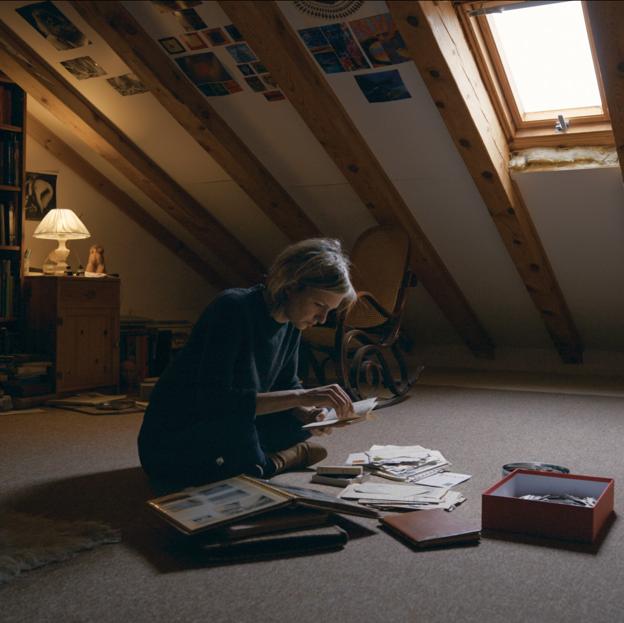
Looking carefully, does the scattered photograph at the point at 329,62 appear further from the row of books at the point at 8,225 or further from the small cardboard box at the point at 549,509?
the small cardboard box at the point at 549,509

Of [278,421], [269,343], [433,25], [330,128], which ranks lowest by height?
[278,421]

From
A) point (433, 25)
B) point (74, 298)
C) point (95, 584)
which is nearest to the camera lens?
point (95, 584)

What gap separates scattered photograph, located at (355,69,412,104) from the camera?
3.36 meters

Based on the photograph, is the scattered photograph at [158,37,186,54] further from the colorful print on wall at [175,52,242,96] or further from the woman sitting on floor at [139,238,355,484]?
the woman sitting on floor at [139,238,355,484]

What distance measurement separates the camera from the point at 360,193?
415 centimetres

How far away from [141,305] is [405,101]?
2.83 meters

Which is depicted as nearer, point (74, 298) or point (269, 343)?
point (269, 343)

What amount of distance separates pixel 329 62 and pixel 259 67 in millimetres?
380

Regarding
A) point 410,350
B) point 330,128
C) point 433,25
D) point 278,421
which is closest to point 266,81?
point 330,128

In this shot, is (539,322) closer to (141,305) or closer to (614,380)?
(614,380)

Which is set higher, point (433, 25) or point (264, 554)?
point (433, 25)

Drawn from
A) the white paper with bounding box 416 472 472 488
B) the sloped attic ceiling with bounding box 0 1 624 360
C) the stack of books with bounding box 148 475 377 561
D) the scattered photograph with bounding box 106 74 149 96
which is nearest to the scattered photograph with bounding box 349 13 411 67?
the sloped attic ceiling with bounding box 0 1 624 360

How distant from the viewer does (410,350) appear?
217 inches

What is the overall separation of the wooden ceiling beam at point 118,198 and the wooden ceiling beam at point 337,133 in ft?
5.86
